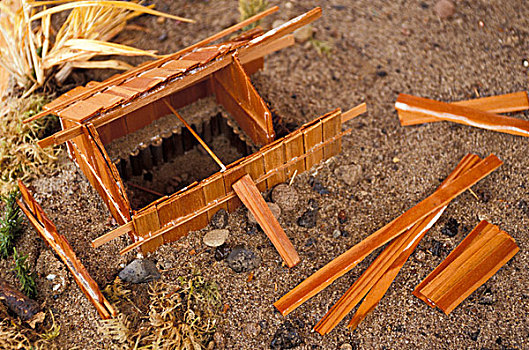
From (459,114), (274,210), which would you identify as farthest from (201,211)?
(459,114)

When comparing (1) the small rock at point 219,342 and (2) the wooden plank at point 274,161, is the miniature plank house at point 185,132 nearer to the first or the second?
(2) the wooden plank at point 274,161

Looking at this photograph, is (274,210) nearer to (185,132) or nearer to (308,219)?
(308,219)

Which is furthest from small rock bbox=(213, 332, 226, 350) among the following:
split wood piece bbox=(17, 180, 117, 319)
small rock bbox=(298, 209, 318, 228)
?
small rock bbox=(298, 209, 318, 228)

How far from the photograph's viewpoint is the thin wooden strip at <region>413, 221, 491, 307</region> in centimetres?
331

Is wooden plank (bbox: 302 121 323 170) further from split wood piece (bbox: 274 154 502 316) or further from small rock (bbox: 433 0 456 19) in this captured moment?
small rock (bbox: 433 0 456 19)

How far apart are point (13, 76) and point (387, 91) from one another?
2.19 meters

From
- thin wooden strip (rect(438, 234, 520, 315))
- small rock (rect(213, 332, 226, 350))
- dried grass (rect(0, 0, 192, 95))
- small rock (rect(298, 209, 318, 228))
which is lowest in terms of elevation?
thin wooden strip (rect(438, 234, 520, 315))

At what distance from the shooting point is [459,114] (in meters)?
3.95

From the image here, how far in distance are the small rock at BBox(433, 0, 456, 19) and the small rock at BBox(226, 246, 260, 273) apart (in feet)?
7.10

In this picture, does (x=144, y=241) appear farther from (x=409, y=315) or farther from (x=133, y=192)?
(x=409, y=315)

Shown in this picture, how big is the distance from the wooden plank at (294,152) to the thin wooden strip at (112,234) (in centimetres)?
84

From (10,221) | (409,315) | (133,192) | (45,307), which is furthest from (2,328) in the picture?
(409,315)

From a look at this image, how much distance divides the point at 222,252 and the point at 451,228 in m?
1.12

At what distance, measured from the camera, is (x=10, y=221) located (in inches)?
140
